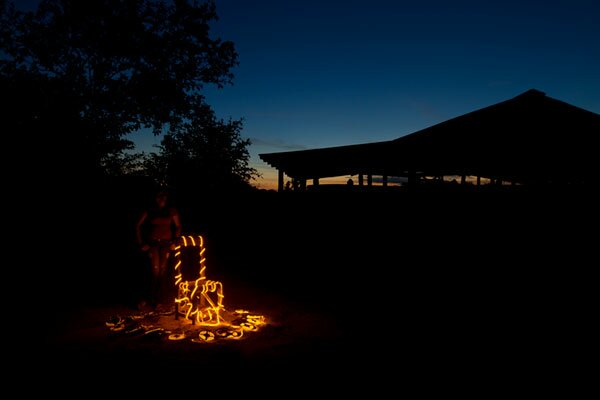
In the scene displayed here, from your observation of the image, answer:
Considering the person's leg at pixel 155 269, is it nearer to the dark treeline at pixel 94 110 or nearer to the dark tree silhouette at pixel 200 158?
the dark treeline at pixel 94 110

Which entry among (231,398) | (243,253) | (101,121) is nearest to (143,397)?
(231,398)

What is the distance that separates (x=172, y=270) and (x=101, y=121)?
921 cm

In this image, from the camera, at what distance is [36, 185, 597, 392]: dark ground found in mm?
4953

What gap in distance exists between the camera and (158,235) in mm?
7094

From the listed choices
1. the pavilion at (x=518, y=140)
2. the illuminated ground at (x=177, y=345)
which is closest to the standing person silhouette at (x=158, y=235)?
the illuminated ground at (x=177, y=345)

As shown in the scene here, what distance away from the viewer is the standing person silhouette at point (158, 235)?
709cm

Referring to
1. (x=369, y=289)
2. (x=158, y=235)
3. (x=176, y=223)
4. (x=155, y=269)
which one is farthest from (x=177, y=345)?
(x=369, y=289)

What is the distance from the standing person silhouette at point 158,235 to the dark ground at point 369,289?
93cm

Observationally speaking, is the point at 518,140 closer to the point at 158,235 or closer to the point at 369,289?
the point at 369,289

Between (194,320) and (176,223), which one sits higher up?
(176,223)

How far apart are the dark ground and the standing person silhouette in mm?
925

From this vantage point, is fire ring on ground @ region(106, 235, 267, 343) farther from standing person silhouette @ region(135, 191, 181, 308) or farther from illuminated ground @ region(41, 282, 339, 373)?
standing person silhouette @ region(135, 191, 181, 308)

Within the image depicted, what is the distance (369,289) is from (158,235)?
16.5ft

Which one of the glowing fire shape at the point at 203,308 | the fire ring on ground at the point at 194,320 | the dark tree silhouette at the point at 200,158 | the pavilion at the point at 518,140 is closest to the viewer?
the fire ring on ground at the point at 194,320
